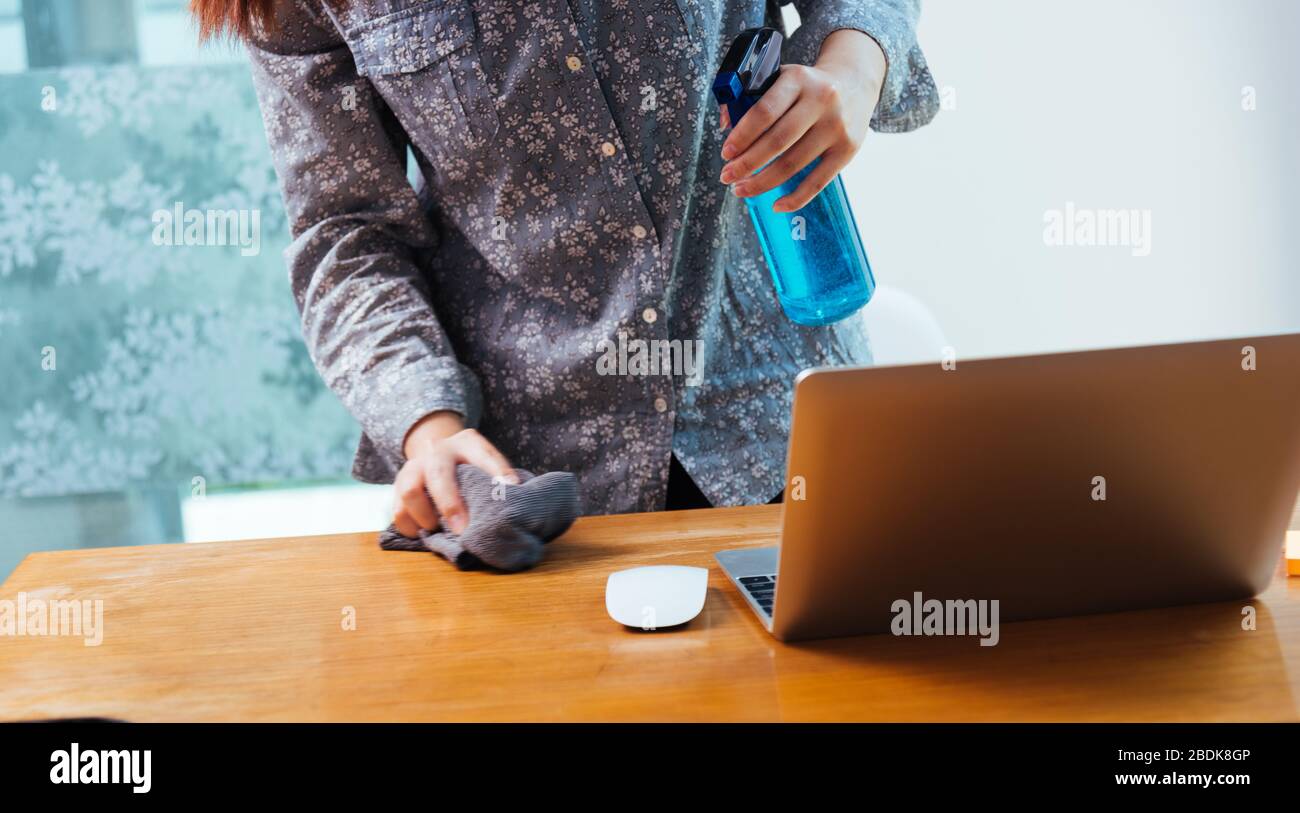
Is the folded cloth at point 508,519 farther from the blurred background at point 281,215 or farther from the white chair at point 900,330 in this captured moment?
the blurred background at point 281,215

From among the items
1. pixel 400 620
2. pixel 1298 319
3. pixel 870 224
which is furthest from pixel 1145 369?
pixel 1298 319

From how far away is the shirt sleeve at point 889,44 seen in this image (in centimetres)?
119

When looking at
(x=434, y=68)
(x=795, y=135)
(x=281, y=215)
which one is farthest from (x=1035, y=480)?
(x=281, y=215)

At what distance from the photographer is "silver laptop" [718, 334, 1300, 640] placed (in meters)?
0.64

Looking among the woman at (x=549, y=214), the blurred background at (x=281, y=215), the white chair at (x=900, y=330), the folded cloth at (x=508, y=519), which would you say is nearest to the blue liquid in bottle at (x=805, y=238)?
the woman at (x=549, y=214)

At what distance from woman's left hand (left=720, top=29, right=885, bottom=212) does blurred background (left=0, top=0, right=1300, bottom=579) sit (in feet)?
5.88

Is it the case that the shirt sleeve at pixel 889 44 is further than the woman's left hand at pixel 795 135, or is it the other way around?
the shirt sleeve at pixel 889 44

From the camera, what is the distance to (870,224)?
2723 millimetres

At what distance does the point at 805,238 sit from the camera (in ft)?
3.41

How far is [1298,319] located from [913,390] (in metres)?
2.56

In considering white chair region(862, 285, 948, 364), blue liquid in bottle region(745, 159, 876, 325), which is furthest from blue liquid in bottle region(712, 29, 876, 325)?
white chair region(862, 285, 948, 364)

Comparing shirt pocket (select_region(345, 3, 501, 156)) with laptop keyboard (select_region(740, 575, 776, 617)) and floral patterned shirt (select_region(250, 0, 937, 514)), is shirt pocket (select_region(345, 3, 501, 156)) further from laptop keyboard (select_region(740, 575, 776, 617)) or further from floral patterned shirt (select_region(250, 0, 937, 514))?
laptop keyboard (select_region(740, 575, 776, 617))

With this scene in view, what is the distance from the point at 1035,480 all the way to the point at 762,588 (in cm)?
23
